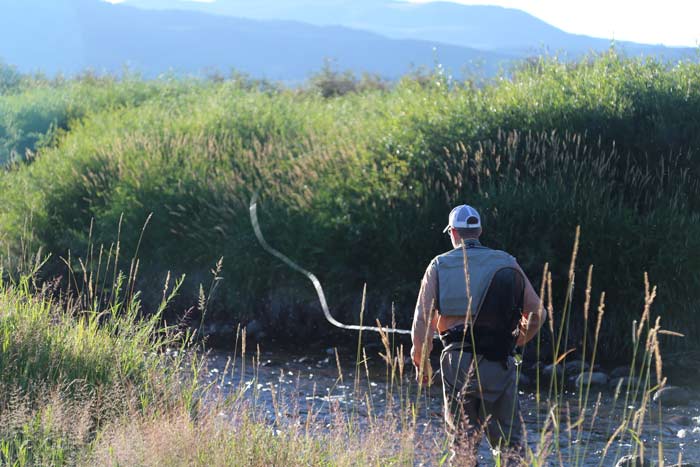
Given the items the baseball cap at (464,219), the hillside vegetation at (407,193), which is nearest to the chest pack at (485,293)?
the baseball cap at (464,219)

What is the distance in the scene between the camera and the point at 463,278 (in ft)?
19.3

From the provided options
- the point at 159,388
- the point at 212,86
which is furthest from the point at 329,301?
the point at 212,86

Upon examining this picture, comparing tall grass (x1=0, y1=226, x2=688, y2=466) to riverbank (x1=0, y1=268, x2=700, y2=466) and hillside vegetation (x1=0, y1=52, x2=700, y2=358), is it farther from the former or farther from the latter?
hillside vegetation (x1=0, y1=52, x2=700, y2=358)

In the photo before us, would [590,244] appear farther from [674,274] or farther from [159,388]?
[159,388]

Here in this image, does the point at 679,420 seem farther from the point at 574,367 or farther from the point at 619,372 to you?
the point at 574,367

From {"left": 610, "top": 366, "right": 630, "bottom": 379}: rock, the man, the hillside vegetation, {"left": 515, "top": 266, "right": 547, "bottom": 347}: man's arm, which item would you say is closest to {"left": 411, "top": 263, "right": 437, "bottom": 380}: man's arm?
the man

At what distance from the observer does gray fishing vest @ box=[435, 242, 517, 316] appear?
5.86m

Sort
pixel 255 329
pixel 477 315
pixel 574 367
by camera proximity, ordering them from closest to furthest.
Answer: pixel 477 315, pixel 574 367, pixel 255 329

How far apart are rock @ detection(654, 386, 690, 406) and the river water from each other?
9 centimetres

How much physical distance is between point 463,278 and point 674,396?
4.41 metres

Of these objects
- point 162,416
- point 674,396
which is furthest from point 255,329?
point 162,416

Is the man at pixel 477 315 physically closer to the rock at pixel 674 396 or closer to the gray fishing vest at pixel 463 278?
the gray fishing vest at pixel 463 278

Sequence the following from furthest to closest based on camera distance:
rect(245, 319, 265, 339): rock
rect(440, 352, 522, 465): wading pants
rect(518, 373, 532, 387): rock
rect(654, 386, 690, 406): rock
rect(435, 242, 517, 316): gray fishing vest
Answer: rect(245, 319, 265, 339): rock → rect(518, 373, 532, 387): rock → rect(654, 386, 690, 406): rock → rect(440, 352, 522, 465): wading pants → rect(435, 242, 517, 316): gray fishing vest

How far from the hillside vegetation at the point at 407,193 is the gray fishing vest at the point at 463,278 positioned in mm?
5234
